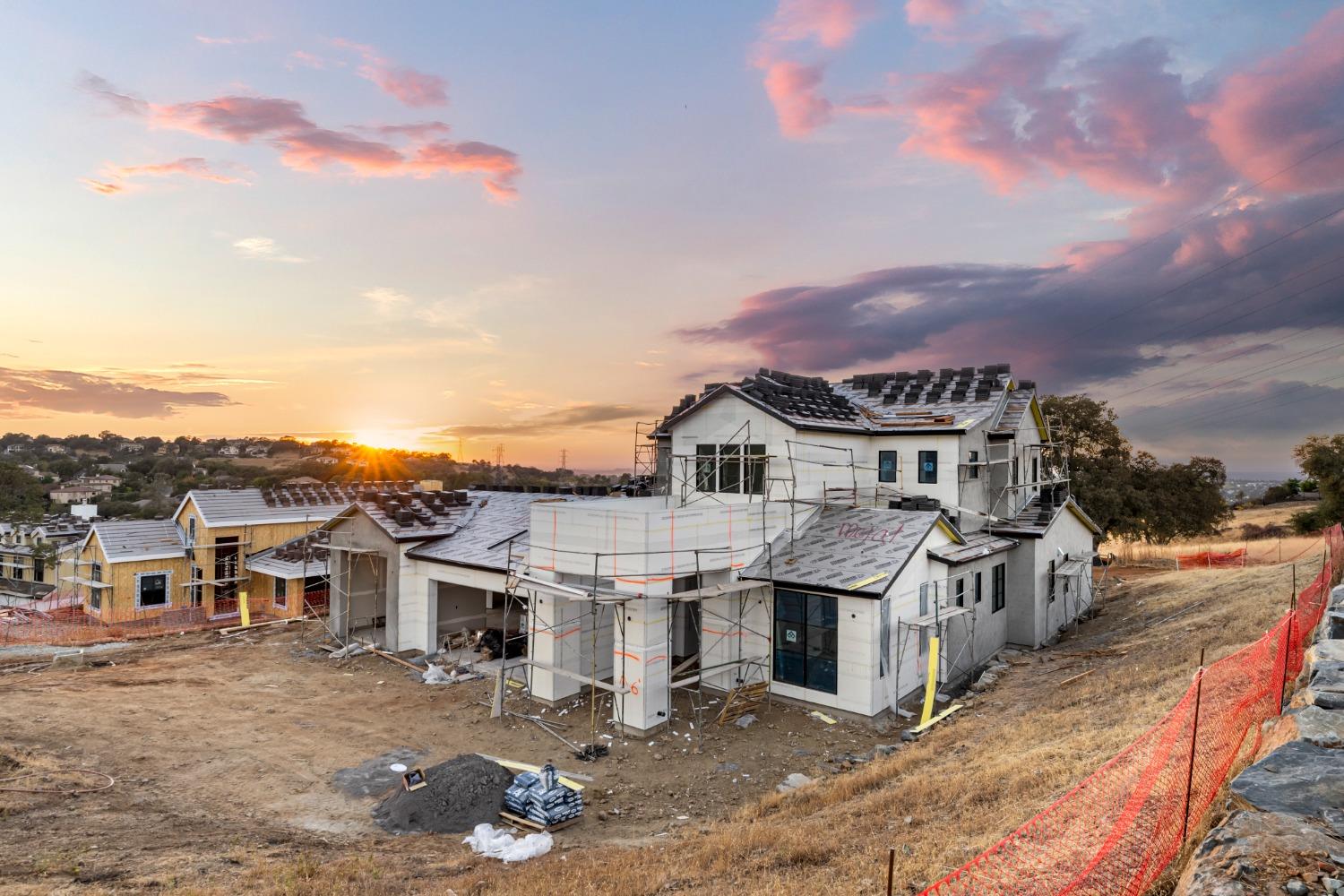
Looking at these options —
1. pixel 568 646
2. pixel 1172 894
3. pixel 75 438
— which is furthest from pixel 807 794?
pixel 75 438

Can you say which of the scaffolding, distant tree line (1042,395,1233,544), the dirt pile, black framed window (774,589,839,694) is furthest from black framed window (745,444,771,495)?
distant tree line (1042,395,1233,544)

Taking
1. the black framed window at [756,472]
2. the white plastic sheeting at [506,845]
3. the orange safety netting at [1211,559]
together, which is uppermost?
the black framed window at [756,472]

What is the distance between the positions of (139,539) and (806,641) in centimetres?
3732

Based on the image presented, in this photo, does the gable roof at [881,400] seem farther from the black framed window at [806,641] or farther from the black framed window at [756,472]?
the black framed window at [806,641]

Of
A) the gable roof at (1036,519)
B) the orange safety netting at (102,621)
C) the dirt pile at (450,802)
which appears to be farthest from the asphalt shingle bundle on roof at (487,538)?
the gable roof at (1036,519)

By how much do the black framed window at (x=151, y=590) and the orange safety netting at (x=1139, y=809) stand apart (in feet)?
141

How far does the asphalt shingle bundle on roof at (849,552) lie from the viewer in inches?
743

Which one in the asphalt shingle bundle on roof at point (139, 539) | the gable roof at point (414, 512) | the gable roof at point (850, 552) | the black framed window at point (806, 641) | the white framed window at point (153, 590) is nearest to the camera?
the gable roof at point (850, 552)

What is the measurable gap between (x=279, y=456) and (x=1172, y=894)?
173555 millimetres

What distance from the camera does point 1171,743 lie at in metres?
9.34

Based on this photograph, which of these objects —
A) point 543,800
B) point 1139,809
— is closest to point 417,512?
point 543,800

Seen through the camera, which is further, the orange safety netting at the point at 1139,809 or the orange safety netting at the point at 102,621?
the orange safety netting at the point at 102,621

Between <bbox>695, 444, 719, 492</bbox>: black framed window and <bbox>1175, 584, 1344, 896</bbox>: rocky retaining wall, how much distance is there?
61.8 ft

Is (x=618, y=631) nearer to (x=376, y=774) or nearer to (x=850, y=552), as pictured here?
(x=376, y=774)
